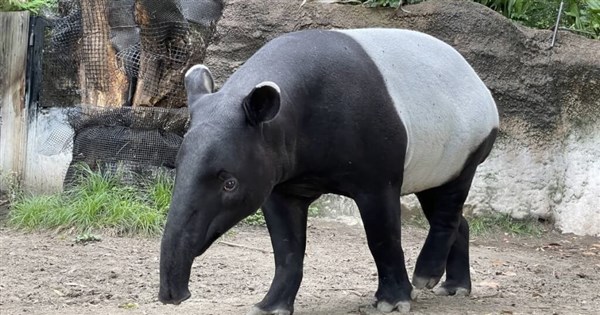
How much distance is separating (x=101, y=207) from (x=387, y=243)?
12.6ft

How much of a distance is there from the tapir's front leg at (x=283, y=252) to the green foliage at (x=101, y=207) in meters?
2.99

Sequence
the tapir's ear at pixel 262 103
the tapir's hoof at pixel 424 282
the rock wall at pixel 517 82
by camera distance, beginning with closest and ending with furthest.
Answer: the tapir's ear at pixel 262 103 → the tapir's hoof at pixel 424 282 → the rock wall at pixel 517 82

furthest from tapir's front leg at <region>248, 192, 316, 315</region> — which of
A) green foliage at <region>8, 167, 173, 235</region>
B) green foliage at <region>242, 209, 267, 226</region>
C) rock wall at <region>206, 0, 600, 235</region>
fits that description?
rock wall at <region>206, 0, 600, 235</region>

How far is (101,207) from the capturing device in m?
8.27

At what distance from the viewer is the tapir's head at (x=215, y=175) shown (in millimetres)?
4184

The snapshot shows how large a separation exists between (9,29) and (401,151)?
5.89 meters

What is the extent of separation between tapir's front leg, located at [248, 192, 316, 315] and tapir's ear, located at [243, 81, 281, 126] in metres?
0.85

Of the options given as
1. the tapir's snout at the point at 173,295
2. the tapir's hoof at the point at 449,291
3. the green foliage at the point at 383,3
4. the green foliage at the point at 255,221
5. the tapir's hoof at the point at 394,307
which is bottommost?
the green foliage at the point at 255,221

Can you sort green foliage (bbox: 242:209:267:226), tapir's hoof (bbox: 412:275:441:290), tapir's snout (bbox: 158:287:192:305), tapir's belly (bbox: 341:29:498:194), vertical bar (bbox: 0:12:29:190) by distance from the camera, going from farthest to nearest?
vertical bar (bbox: 0:12:29:190)
green foliage (bbox: 242:209:267:226)
tapir's hoof (bbox: 412:275:441:290)
tapir's belly (bbox: 341:29:498:194)
tapir's snout (bbox: 158:287:192:305)

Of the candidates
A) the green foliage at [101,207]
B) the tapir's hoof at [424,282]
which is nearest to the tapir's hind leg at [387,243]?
the tapir's hoof at [424,282]

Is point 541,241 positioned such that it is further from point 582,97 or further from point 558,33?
point 558,33

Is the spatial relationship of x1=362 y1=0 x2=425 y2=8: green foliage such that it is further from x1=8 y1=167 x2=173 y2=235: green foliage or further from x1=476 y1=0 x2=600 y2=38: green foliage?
x1=8 y1=167 x2=173 y2=235: green foliage

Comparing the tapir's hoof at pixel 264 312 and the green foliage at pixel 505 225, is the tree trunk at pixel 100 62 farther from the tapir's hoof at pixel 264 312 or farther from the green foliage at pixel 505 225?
the tapir's hoof at pixel 264 312

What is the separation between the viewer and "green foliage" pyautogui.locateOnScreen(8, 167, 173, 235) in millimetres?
8086
